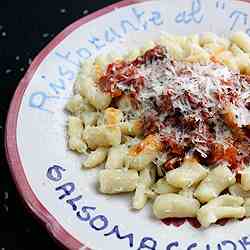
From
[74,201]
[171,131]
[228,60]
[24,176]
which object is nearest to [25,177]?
[24,176]

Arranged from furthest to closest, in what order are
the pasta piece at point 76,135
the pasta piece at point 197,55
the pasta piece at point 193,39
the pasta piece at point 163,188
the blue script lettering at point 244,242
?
the pasta piece at point 193,39, the pasta piece at point 197,55, the pasta piece at point 76,135, the pasta piece at point 163,188, the blue script lettering at point 244,242

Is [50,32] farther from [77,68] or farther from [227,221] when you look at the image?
[227,221]

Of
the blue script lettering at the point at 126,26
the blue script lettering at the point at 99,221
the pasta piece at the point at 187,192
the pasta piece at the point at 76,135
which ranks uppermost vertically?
the blue script lettering at the point at 126,26

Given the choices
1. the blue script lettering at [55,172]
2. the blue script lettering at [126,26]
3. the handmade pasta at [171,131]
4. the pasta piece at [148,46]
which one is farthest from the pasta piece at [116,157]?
the blue script lettering at [126,26]

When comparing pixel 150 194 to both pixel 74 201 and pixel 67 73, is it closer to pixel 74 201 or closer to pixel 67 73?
pixel 74 201

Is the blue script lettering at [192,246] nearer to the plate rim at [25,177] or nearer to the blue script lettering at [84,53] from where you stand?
the plate rim at [25,177]

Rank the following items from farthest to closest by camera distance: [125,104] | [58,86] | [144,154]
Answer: [58,86] < [125,104] < [144,154]

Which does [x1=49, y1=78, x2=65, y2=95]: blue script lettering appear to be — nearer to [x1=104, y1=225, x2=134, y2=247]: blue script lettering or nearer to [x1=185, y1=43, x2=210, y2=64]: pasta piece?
[x1=185, y1=43, x2=210, y2=64]: pasta piece

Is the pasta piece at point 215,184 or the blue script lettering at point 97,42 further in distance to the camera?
the blue script lettering at point 97,42
